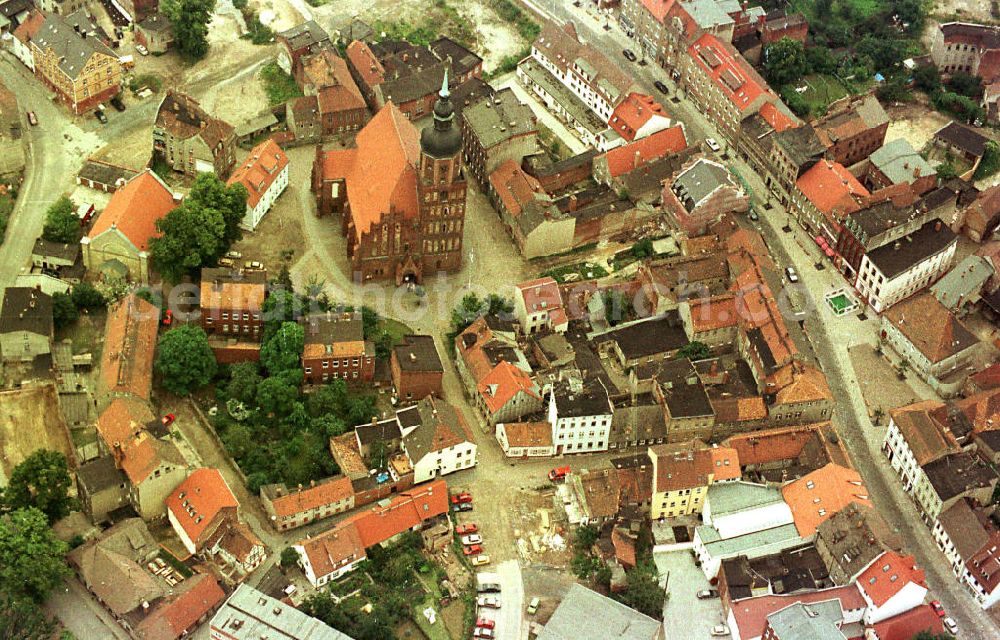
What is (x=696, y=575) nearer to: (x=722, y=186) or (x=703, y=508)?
(x=703, y=508)

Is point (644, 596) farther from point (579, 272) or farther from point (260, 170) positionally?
point (260, 170)

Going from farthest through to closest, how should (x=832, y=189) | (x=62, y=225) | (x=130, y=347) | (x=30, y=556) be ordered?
(x=832, y=189) → (x=62, y=225) → (x=130, y=347) → (x=30, y=556)

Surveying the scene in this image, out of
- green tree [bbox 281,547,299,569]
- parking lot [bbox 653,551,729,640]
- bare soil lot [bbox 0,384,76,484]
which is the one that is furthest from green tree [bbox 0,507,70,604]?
parking lot [bbox 653,551,729,640]

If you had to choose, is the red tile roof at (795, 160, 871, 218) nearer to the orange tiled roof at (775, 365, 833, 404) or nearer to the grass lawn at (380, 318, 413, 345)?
the orange tiled roof at (775, 365, 833, 404)

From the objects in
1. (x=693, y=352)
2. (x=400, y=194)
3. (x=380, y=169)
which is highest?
(x=380, y=169)

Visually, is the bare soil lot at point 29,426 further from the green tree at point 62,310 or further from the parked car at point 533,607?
the parked car at point 533,607

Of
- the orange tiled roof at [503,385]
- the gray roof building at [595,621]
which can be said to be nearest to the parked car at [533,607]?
the gray roof building at [595,621]

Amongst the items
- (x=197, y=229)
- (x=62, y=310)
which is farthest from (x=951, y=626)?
(x=62, y=310)

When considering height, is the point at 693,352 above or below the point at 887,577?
above
